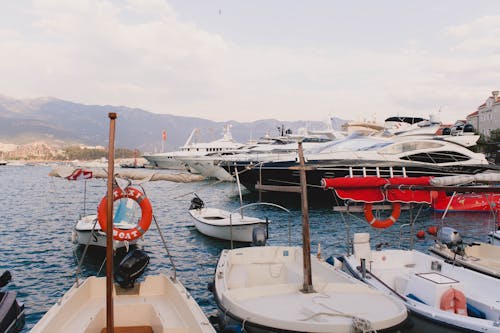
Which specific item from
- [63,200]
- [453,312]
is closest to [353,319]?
[453,312]

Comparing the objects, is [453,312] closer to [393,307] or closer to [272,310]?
[393,307]

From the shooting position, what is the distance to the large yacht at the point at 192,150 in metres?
92.4

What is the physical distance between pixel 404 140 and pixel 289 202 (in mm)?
11697

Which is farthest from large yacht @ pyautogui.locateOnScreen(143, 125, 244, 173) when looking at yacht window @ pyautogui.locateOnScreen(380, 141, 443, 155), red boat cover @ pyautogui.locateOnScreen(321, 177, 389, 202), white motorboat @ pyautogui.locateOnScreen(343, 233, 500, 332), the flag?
white motorboat @ pyautogui.locateOnScreen(343, 233, 500, 332)

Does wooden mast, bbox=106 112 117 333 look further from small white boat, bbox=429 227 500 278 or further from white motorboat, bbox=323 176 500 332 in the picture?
small white boat, bbox=429 227 500 278

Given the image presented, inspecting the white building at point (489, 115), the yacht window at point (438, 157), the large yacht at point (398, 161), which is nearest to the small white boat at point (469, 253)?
the large yacht at point (398, 161)

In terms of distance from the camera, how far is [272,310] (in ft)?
26.3

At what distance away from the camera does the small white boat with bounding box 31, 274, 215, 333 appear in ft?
25.3

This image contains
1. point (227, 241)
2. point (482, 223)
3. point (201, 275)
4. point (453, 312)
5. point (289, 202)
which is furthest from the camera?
point (289, 202)

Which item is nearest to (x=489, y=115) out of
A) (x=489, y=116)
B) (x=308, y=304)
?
(x=489, y=116)

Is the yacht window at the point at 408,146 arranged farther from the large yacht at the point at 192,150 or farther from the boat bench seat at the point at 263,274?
the large yacht at the point at 192,150

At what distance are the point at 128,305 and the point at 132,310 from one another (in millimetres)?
136

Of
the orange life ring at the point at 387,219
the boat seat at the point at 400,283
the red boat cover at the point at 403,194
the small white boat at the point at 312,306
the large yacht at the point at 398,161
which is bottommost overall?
the boat seat at the point at 400,283

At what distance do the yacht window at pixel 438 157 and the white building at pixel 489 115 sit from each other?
5312cm
